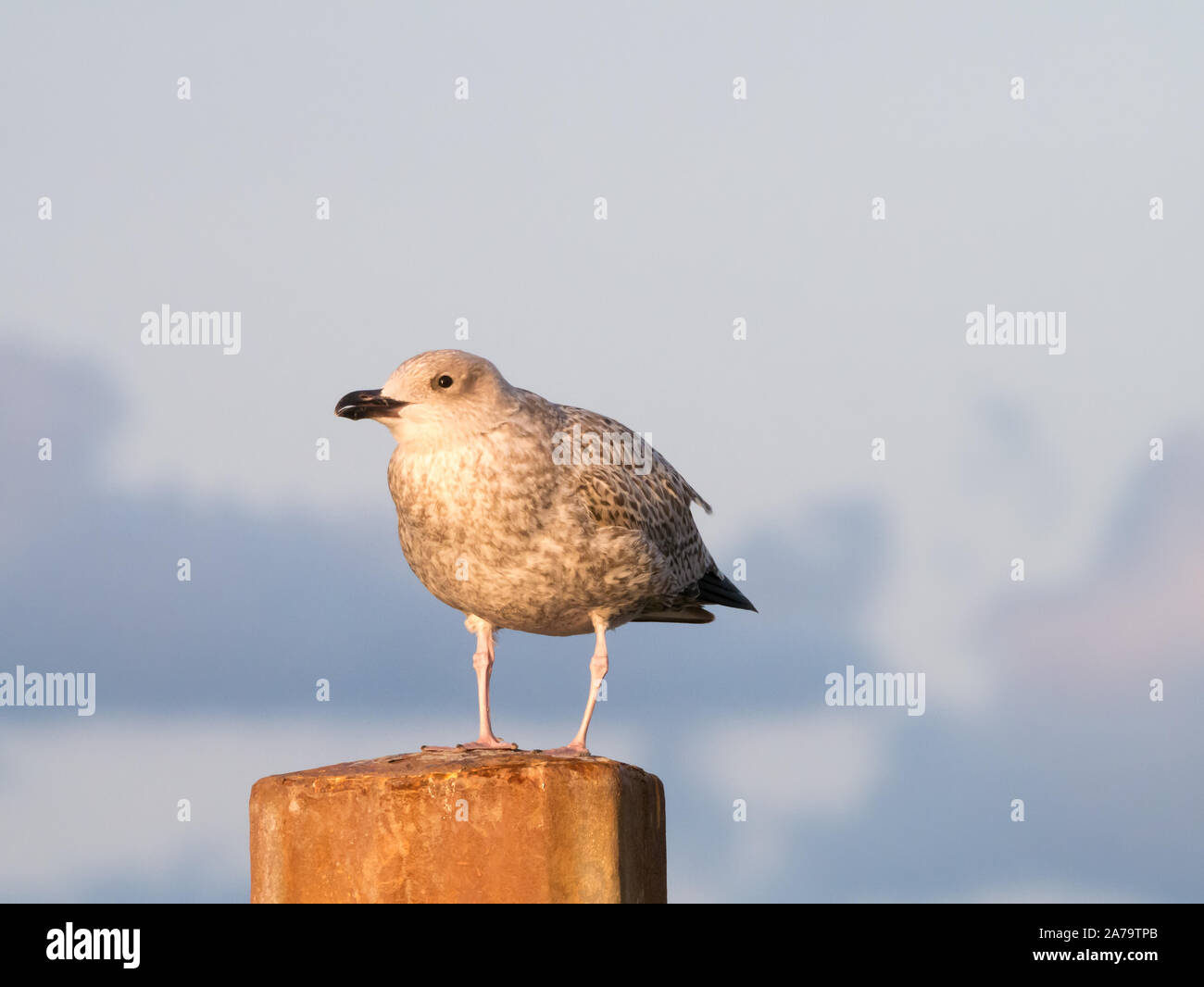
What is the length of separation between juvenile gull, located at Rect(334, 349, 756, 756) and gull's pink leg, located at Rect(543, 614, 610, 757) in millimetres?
12

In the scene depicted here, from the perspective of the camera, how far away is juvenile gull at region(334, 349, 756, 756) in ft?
36.7

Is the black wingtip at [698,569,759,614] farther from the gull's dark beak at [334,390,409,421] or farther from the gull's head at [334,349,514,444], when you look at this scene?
the gull's dark beak at [334,390,409,421]

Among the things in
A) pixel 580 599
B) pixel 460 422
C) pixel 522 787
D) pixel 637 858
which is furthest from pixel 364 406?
pixel 637 858

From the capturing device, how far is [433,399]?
11141 millimetres

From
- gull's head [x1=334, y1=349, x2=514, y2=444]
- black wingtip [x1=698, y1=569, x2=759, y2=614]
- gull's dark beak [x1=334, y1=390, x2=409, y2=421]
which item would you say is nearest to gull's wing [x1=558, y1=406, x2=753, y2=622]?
black wingtip [x1=698, y1=569, x2=759, y2=614]

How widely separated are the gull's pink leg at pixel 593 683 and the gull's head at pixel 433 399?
1.86m

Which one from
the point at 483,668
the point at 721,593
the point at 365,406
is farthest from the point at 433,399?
the point at 721,593

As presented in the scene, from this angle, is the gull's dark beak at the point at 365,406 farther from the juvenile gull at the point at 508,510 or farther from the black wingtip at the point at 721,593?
the black wingtip at the point at 721,593

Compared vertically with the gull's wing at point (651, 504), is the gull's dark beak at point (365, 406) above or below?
above

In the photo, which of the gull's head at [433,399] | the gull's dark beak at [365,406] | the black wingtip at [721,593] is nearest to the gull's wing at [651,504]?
the black wingtip at [721,593]

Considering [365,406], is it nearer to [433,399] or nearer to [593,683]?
[433,399]

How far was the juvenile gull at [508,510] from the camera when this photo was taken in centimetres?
1117

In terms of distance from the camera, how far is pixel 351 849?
999 centimetres
